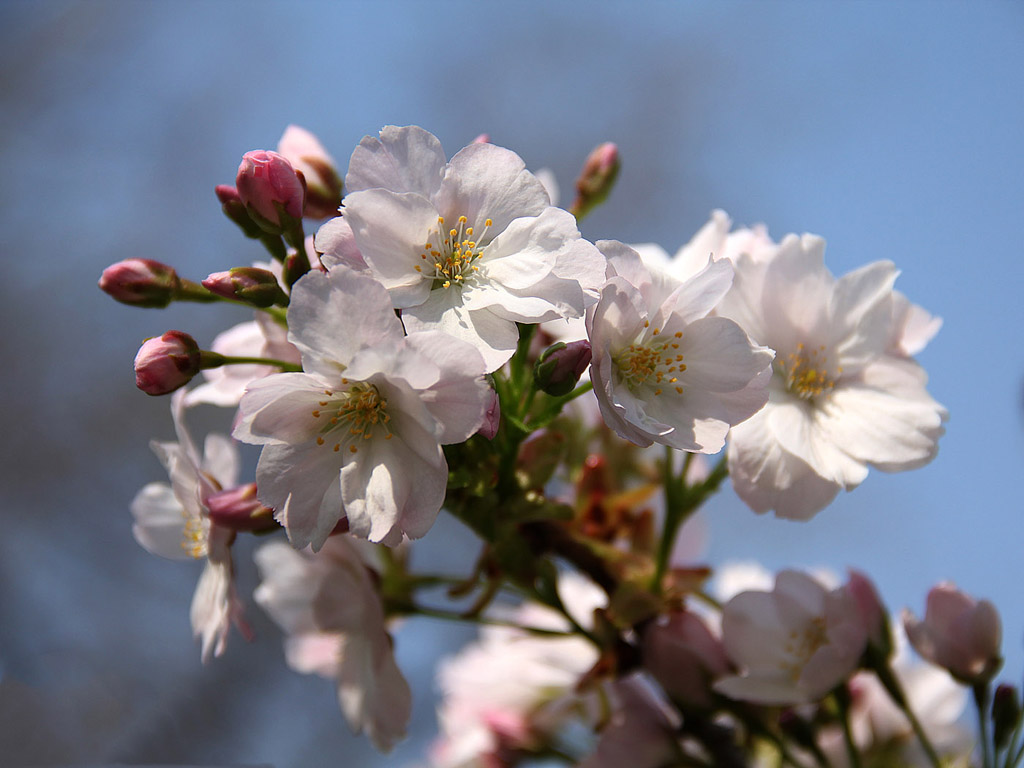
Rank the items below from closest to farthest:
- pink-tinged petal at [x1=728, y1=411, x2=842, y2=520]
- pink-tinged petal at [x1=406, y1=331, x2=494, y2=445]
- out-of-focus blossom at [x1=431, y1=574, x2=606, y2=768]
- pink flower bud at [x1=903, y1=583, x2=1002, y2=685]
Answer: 1. pink-tinged petal at [x1=406, y1=331, x2=494, y2=445]
2. pink-tinged petal at [x1=728, y1=411, x2=842, y2=520]
3. pink flower bud at [x1=903, y1=583, x2=1002, y2=685]
4. out-of-focus blossom at [x1=431, y1=574, x2=606, y2=768]

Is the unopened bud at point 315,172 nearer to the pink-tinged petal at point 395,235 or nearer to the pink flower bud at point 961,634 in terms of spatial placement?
the pink-tinged petal at point 395,235

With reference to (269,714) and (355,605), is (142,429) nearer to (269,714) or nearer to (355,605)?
(269,714)

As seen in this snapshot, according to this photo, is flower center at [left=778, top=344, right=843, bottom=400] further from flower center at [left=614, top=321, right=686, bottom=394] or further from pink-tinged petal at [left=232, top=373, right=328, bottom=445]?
pink-tinged petal at [left=232, top=373, right=328, bottom=445]

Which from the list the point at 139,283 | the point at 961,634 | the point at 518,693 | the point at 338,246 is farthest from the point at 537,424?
the point at 518,693

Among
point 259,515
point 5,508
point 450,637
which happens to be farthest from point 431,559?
point 259,515

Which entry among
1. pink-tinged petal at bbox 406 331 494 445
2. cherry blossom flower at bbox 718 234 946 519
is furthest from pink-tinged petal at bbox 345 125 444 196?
cherry blossom flower at bbox 718 234 946 519

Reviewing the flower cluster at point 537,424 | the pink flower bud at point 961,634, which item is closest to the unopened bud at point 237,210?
the flower cluster at point 537,424
